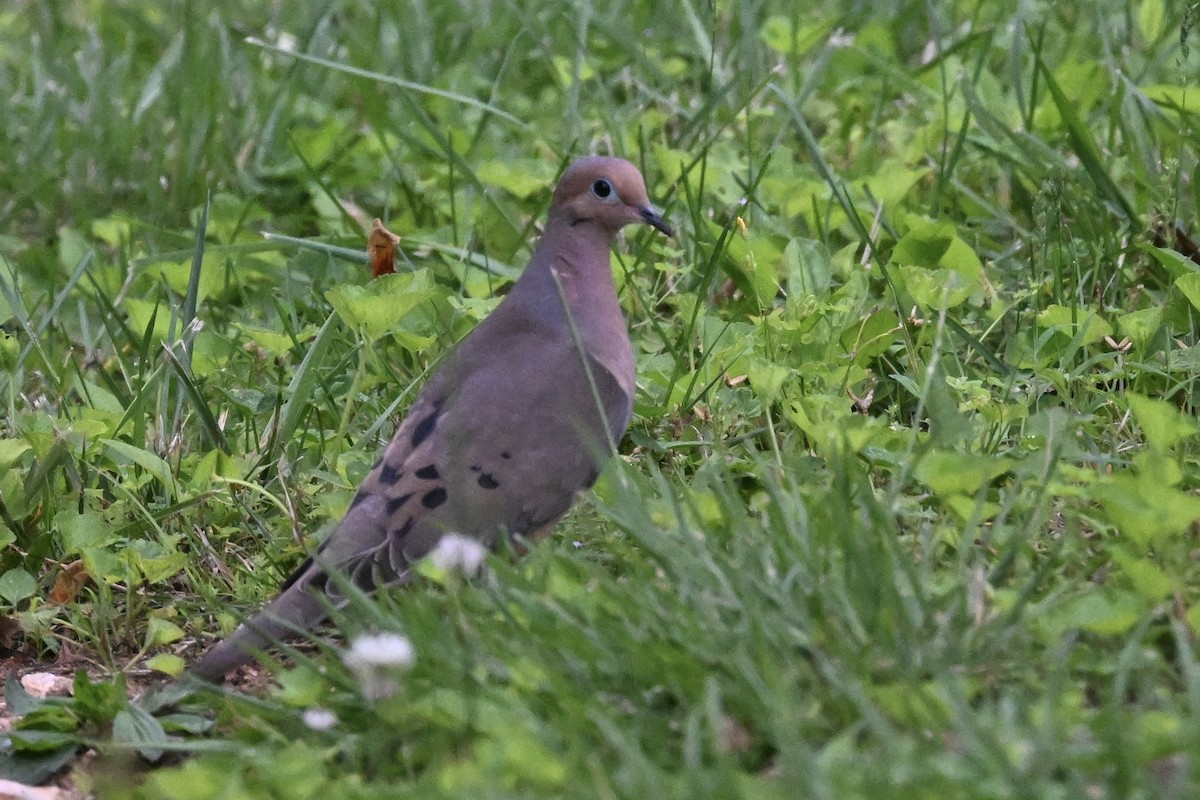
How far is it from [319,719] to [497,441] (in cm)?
97

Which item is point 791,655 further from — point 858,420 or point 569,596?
point 858,420

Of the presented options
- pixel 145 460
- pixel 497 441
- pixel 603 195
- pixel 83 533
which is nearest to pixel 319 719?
pixel 497 441

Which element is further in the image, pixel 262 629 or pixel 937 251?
pixel 937 251

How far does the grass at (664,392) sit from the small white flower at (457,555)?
0.14 feet

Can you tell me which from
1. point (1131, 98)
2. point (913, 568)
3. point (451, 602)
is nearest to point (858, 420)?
point (913, 568)

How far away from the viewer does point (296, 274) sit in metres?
4.89

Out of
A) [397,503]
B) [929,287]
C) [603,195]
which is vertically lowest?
[397,503]

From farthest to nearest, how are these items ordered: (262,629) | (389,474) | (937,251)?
(937,251) → (389,474) → (262,629)

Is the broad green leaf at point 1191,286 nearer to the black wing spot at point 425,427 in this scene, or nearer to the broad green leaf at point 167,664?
the black wing spot at point 425,427

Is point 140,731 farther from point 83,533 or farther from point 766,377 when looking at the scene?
point 766,377

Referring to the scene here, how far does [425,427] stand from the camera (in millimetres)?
3508

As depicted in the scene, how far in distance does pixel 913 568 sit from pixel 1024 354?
1460mm

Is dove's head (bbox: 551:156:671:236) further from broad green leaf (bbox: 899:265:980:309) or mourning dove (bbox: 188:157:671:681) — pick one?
broad green leaf (bbox: 899:265:980:309)

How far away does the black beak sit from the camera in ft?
13.2
